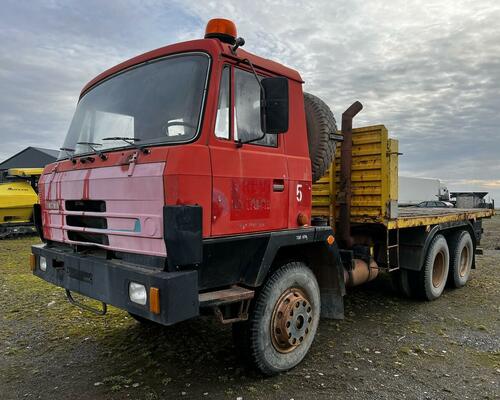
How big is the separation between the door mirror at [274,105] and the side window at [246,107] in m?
0.17

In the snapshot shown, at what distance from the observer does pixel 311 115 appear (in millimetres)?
4164

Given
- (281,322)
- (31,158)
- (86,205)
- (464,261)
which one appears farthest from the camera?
(31,158)

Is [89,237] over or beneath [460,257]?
over

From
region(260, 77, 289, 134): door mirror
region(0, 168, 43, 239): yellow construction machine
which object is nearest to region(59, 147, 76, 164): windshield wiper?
region(260, 77, 289, 134): door mirror

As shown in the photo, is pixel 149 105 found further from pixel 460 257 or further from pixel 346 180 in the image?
pixel 460 257

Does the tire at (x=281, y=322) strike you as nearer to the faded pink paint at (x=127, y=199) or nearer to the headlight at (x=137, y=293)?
the headlight at (x=137, y=293)

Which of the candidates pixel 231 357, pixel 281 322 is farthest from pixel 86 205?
pixel 231 357

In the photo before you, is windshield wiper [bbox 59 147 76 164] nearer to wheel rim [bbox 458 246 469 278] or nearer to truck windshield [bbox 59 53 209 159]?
truck windshield [bbox 59 53 209 159]

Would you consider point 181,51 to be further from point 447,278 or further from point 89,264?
point 447,278

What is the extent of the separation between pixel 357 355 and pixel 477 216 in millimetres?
4841

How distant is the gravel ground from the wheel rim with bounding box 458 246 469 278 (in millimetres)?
1166

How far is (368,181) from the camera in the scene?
4938mm

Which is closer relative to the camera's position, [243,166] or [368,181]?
[243,166]

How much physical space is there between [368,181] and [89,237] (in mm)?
3192
